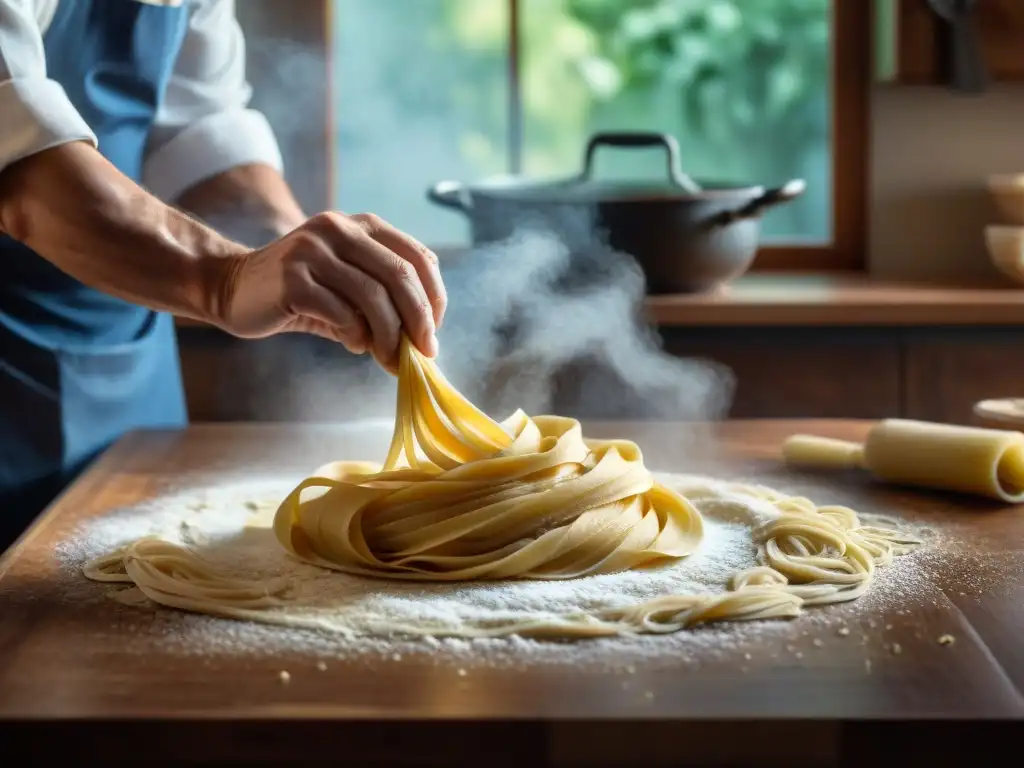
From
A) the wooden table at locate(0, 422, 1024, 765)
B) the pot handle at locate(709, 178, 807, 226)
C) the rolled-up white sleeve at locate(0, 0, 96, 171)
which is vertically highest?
the rolled-up white sleeve at locate(0, 0, 96, 171)

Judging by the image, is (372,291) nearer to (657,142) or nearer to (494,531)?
(494,531)

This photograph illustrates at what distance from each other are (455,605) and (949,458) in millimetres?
724

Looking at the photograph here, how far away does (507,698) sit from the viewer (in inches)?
43.6

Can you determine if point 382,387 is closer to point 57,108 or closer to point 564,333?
point 564,333

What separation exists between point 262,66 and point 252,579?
231cm

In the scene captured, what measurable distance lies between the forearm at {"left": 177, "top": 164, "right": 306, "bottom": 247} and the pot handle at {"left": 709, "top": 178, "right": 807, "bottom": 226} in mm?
965

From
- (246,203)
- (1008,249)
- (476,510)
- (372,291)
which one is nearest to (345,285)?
(372,291)

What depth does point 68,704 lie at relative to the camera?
1.10 m

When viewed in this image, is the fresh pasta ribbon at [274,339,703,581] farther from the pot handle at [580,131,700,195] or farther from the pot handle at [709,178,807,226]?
the pot handle at [580,131,700,195]

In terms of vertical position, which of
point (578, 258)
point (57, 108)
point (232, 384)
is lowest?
point (232, 384)

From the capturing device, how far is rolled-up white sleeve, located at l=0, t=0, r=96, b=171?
1595 millimetres

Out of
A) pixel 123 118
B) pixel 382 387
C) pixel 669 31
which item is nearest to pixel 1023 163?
pixel 669 31

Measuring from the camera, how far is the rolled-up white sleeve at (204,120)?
2.34m

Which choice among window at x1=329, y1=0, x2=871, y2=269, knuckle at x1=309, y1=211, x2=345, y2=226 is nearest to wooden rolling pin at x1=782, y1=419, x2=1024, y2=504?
knuckle at x1=309, y1=211, x2=345, y2=226
